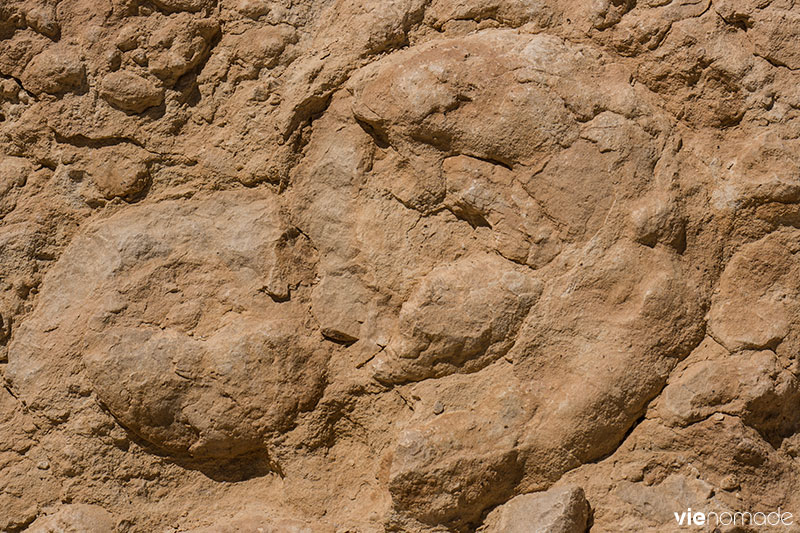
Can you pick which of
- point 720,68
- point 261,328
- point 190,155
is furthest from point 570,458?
point 190,155

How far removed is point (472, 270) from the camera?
156cm

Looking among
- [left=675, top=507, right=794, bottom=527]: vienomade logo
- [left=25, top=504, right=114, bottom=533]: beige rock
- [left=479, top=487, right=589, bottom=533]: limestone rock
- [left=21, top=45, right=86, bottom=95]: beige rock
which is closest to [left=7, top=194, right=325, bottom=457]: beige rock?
[left=25, top=504, right=114, bottom=533]: beige rock

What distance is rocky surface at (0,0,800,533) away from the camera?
1515 millimetres

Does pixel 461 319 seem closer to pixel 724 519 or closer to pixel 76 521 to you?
pixel 724 519

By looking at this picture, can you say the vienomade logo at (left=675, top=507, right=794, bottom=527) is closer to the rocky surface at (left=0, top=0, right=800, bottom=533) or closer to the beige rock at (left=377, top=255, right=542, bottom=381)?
the rocky surface at (left=0, top=0, right=800, bottom=533)

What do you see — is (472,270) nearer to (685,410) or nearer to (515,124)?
(515,124)

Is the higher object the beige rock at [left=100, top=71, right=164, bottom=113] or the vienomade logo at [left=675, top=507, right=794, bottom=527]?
the beige rock at [left=100, top=71, right=164, bottom=113]

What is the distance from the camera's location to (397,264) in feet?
5.22

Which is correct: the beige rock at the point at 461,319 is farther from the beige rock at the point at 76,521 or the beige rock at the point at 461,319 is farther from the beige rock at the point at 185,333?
the beige rock at the point at 76,521

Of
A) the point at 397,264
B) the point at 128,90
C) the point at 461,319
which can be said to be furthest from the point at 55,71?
the point at 461,319

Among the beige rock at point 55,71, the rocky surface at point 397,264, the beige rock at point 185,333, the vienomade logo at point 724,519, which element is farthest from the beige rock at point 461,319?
the beige rock at point 55,71

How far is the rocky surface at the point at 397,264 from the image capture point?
151cm

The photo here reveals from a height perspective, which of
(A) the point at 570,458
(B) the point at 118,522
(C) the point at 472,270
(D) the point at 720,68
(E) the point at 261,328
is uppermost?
(D) the point at 720,68

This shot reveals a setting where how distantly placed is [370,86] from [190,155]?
1.23 ft
